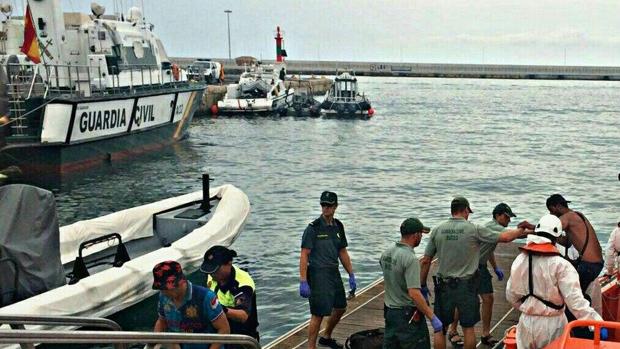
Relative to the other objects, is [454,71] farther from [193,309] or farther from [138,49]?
[193,309]

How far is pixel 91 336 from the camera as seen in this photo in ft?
10.6

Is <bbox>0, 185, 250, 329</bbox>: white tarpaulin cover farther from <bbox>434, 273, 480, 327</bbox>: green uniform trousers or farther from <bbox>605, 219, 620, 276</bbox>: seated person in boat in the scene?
<bbox>605, 219, 620, 276</bbox>: seated person in boat

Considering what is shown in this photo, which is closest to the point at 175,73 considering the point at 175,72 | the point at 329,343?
the point at 175,72

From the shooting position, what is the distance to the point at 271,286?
43.9ft

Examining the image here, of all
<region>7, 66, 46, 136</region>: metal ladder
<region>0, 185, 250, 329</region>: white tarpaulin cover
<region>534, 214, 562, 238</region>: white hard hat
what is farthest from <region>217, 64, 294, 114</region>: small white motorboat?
<region>534, 214, 562, 238</region>: white hard hat

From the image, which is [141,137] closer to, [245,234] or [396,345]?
[245,234]

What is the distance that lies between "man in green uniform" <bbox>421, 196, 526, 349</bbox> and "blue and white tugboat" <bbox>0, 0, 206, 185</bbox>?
1498 cm

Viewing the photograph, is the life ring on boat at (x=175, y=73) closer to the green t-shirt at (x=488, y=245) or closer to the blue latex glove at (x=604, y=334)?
the green t-shirt at (x=488, y=245)

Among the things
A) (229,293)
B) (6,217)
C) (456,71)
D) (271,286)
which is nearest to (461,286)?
(229,293)

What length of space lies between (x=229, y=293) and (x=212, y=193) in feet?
25.3

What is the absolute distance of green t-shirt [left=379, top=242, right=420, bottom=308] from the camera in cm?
593

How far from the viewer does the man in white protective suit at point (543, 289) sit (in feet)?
16.1

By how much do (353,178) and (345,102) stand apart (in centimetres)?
2909

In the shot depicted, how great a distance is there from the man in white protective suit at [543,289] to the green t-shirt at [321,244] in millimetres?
2254
